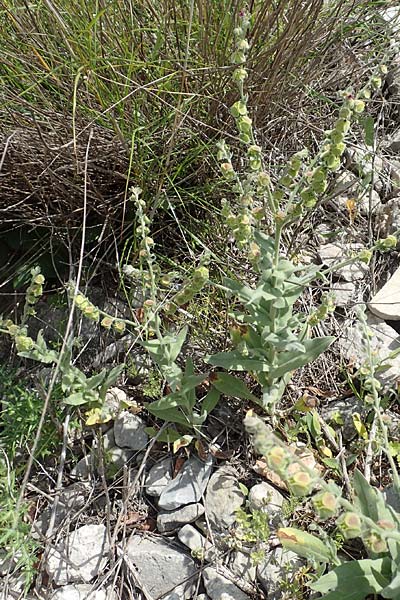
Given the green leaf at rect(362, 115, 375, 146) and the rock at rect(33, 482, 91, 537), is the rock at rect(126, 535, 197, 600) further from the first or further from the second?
the green leaf at rect(362, 115, 375, 146)

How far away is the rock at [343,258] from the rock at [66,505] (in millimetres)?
999

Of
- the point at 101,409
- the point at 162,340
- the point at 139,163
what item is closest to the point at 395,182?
the point at 139,163

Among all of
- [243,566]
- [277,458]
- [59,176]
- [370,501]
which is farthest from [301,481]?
Answer: [59,176]

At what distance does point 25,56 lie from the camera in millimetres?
1687

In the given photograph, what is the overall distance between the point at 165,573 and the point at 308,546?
0.39 meters

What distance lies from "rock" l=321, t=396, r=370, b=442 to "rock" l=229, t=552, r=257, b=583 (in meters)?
0.42

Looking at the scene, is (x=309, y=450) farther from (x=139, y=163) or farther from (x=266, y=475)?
(x=139, y=163)

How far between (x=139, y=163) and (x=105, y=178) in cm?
15

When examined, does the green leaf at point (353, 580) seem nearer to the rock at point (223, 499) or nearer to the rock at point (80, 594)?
the rock at point (223, 499)

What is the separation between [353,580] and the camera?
118cm

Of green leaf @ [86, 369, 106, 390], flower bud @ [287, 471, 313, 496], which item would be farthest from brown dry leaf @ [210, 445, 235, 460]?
flower bud @ [287, 471, 313, 496]

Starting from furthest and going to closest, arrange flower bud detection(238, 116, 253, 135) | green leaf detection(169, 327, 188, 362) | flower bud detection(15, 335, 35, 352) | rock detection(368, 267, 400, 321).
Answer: rock detection(368, 267, 400, 321) < green leaf detection(169, 327, 188, 362) < flower bud detection(15, 335, 35, 352) < flower bud detection(238, 116, 253, 135)

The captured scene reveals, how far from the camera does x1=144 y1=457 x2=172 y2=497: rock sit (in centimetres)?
157

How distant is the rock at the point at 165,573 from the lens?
1441 millimetres
